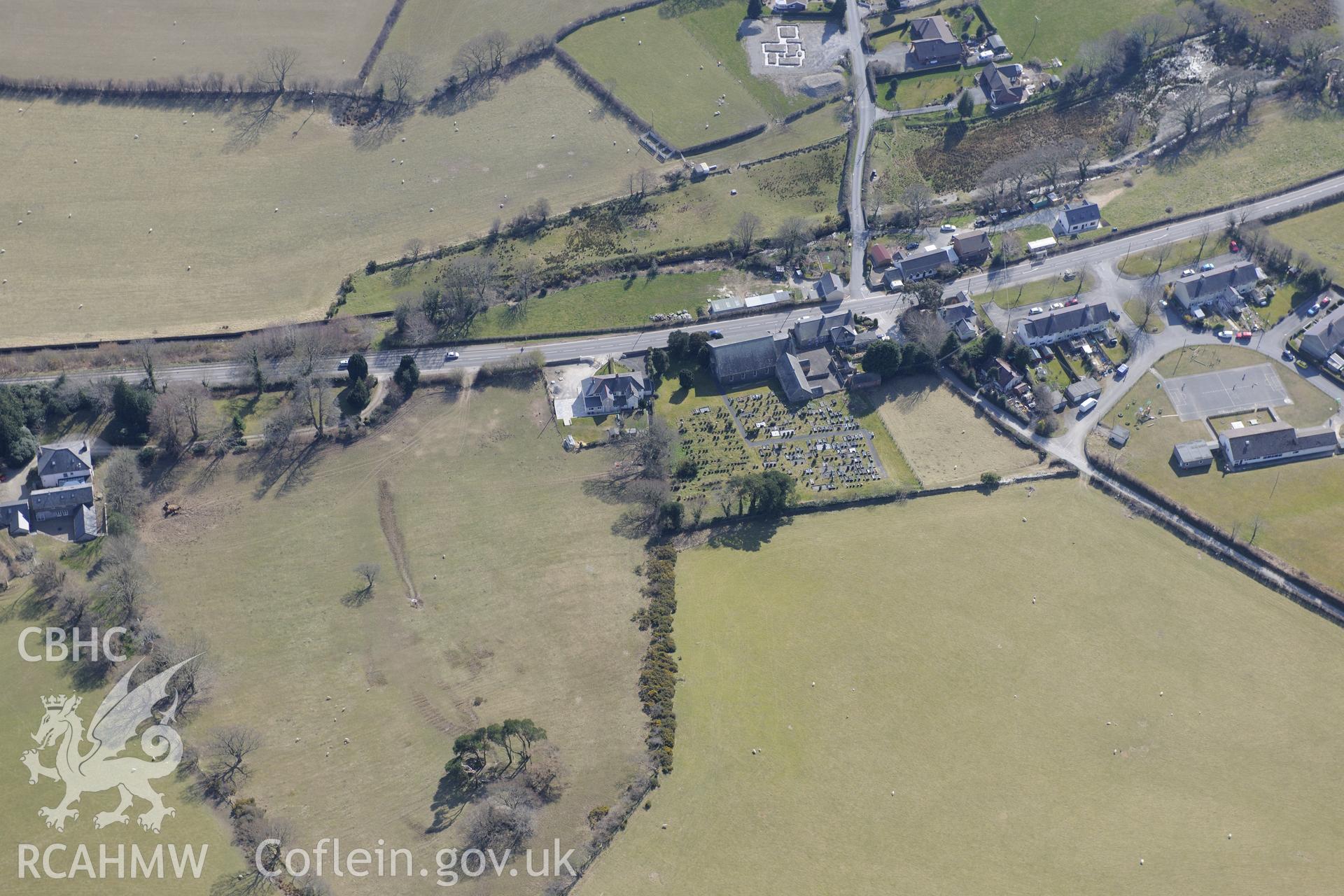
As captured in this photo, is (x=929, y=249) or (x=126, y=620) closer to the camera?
(x=126, y=620)

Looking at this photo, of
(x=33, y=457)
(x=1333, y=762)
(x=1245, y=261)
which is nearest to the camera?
(x=1333, y=762)

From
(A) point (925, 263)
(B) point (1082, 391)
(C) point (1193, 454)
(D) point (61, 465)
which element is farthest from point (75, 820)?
(C) point (1193, 454)

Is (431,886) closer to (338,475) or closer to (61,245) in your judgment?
(338,475)

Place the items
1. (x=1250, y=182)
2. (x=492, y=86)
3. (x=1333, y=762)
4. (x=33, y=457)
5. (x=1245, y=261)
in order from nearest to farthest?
(x=1333, y=762) → (x=33, y=457) → (x=1245, y=261) → (x=1250, y=182) → (x=492, y=86)

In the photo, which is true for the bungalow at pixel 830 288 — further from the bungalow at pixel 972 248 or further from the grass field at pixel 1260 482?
the grass field at pixel 1260 482

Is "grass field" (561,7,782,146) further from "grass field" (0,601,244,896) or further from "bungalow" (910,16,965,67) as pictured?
"grass field" (0,601,244,896)

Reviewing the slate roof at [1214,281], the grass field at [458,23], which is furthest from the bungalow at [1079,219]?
the grass field at [458,23]

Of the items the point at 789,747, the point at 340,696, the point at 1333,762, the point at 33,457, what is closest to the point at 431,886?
the point at 340,696
